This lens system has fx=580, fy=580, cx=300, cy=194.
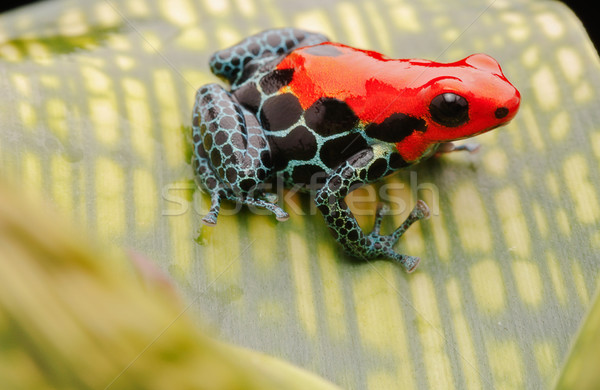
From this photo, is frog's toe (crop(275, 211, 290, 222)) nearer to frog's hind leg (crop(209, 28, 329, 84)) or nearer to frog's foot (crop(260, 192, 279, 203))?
frog's foot (crop(260, 192, 279, 203))

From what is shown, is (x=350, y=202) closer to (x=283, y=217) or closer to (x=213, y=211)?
(x=283, y=217)

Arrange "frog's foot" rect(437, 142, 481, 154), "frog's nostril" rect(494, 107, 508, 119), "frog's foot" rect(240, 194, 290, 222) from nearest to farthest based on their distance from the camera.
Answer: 1. "frog's nostril" rect(494, 107, 508, 119)
2. "frog's foot" rect(240, 194, 290, 222)
3. "frog's foot" rect(437, 142, 481, 154)

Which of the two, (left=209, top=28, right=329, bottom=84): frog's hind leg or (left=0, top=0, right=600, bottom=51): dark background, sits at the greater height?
(left=209, top=28, right=329, bottom=84): frog's hind leg

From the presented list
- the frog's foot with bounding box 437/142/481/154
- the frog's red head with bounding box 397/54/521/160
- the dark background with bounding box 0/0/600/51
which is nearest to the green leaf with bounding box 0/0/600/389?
the frog's foot with bounding box 437/142/481/154

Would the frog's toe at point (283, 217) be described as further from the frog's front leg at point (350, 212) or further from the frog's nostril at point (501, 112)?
the frog's nostril at point (501, 112)

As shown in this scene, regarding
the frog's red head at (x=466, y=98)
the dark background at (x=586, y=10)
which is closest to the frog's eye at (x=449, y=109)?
the frog's red head at (x=466, y=98)

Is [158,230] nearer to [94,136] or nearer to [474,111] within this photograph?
[94,136]

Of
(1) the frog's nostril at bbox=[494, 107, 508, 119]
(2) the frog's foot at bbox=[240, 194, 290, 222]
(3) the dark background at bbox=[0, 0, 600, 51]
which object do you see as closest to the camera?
(1) the frog's nostril at bbox=[494, 107, 508, 119]
